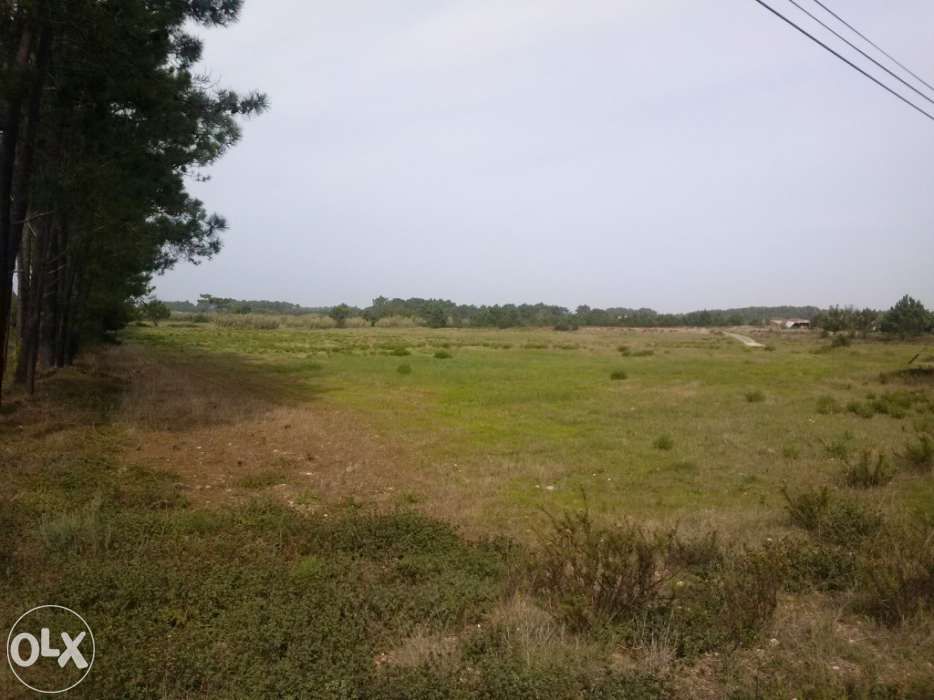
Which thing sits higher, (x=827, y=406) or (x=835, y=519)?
(x=835, y=519)

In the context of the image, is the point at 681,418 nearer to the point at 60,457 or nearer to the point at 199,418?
the point at 199,418

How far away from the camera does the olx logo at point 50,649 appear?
3.41 metres

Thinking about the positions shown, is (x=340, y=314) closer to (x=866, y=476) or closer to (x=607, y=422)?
(x=607, y=422)

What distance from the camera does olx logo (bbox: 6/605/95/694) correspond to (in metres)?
3.41

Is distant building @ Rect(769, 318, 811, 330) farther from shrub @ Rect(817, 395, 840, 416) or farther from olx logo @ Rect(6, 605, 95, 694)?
olx logo @ Rect(6, 605, 95, 694)

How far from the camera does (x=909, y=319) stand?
55688 millimetres

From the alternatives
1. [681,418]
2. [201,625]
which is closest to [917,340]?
[681,418]

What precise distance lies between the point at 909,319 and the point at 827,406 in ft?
164

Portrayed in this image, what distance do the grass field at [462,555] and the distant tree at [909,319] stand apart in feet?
174

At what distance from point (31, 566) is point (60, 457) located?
163 inches

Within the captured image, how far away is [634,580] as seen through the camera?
4363 mm

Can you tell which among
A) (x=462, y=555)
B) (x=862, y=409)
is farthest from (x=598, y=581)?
(x=862, y=409)

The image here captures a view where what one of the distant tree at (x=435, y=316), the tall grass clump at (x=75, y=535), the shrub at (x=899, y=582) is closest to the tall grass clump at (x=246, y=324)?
the distant tree at (x=435, y=316)

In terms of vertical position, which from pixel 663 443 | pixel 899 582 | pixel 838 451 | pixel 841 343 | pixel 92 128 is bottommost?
pixel 663 443
